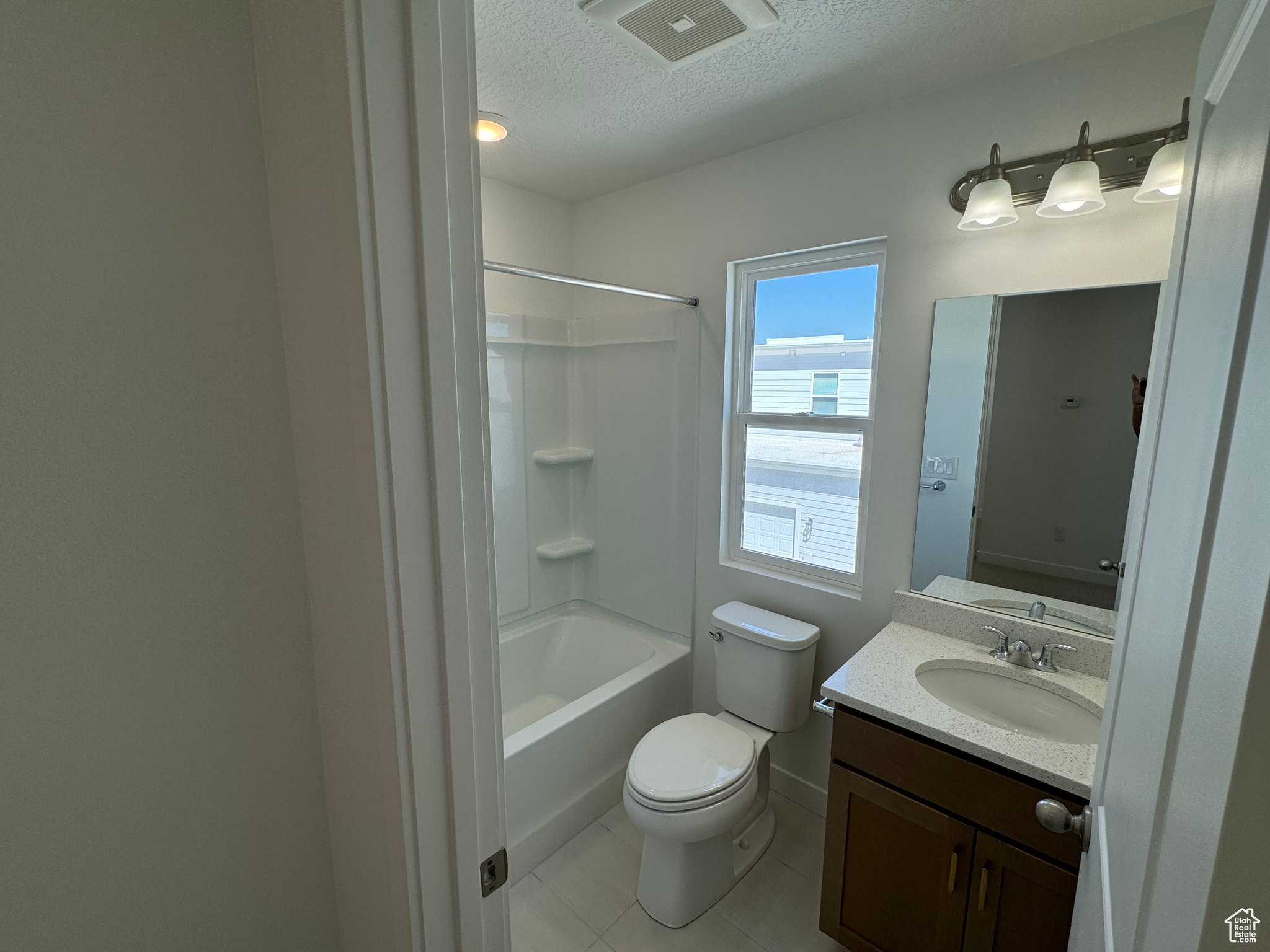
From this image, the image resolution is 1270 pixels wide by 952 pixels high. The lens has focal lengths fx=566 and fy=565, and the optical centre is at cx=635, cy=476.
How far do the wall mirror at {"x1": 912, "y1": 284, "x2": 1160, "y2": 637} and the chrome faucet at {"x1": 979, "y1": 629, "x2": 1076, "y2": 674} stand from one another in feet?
0.27

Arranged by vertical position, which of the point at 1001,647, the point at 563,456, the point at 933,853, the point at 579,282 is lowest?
the point at 933,853

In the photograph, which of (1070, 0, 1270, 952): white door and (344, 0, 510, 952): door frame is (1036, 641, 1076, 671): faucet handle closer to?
(1070, 0, 1270, 952): white door

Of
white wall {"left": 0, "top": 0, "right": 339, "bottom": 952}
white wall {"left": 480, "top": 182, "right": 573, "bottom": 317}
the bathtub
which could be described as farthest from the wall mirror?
white wall {"left": 0, "top": 0, "right": 339, "bottom": 952}

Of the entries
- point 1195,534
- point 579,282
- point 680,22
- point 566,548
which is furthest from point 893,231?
point 566,548

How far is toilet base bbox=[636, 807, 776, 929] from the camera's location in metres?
1.71

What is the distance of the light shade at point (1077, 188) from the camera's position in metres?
1.33

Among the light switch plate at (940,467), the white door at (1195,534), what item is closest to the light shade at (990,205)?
the light switch plate at (940,467)

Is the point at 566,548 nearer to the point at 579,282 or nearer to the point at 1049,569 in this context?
the point at 579,282

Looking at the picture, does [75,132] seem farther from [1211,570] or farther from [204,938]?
[1211,570]

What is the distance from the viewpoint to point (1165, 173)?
126 cm

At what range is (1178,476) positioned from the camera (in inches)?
21.3

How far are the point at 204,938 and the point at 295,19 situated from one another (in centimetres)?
107

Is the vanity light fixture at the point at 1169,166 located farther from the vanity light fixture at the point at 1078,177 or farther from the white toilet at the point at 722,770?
the white toilet at the point at 722,770

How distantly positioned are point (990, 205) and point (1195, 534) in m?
1.36
